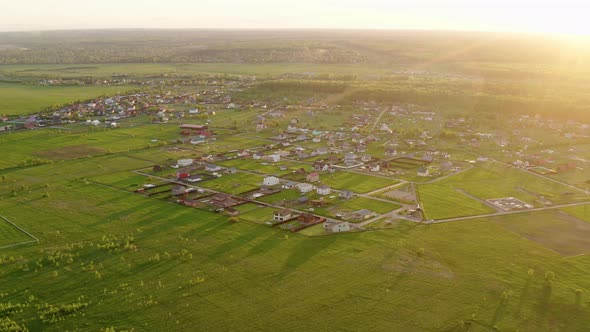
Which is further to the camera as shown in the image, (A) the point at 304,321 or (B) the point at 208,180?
(B) the point at 208,180

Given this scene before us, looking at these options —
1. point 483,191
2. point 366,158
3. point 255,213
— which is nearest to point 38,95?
point 366,158

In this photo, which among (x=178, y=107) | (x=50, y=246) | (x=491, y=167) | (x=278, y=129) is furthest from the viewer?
(x=178, y=107)

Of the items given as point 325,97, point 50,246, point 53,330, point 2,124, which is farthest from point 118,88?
point 53,330

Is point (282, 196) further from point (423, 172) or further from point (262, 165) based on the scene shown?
point (423, 172)

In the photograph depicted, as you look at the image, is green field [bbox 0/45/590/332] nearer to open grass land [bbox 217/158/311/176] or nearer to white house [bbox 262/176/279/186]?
open grass land [bbox 217/158/311/176]

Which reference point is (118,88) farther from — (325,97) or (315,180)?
(315,180)
